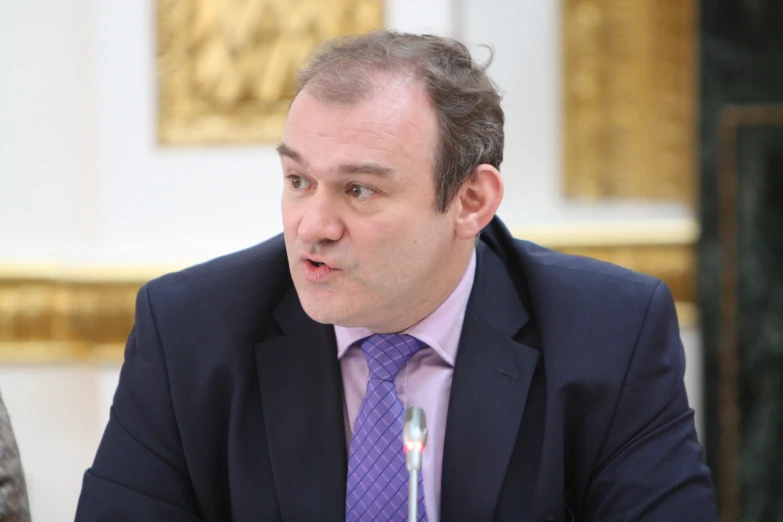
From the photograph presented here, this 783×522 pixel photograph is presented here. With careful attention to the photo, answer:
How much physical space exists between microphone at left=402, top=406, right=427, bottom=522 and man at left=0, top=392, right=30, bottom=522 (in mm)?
600

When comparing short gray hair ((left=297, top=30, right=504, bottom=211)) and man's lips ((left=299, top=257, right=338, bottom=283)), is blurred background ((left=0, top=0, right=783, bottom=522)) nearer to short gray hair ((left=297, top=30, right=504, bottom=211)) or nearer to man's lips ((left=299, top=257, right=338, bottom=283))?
short gray hair ((left=297, top=30, right=504, bottom=211))

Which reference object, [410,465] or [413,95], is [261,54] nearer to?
[413,95]

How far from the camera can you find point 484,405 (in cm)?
171

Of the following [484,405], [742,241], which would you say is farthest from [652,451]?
[742,241]

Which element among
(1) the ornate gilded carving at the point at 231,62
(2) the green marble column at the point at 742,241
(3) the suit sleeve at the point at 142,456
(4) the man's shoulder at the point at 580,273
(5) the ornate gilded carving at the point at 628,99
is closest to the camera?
(3) the suit sleeve at the point at 142,456

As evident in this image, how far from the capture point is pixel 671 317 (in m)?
1.83

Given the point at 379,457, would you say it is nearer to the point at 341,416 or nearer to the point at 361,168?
the point at 341,416

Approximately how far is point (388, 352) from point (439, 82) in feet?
1.50

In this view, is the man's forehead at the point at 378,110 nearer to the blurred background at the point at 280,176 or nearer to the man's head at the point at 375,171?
the man's head at the point at 375,171

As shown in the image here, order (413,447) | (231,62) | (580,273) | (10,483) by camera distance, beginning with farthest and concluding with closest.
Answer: (231,62) → (580,273) → (10,483) → (413,447)

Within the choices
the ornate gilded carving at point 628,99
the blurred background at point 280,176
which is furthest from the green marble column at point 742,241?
the ornate gilded carving at point 628,99

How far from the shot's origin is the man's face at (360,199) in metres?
1.55

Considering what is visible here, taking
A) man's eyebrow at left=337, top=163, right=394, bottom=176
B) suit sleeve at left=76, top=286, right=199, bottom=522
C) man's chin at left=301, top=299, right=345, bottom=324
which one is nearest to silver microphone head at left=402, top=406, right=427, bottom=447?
man's chin at left=301, top=299, right=345, bottom=324

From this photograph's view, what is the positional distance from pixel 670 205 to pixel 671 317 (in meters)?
1.93
